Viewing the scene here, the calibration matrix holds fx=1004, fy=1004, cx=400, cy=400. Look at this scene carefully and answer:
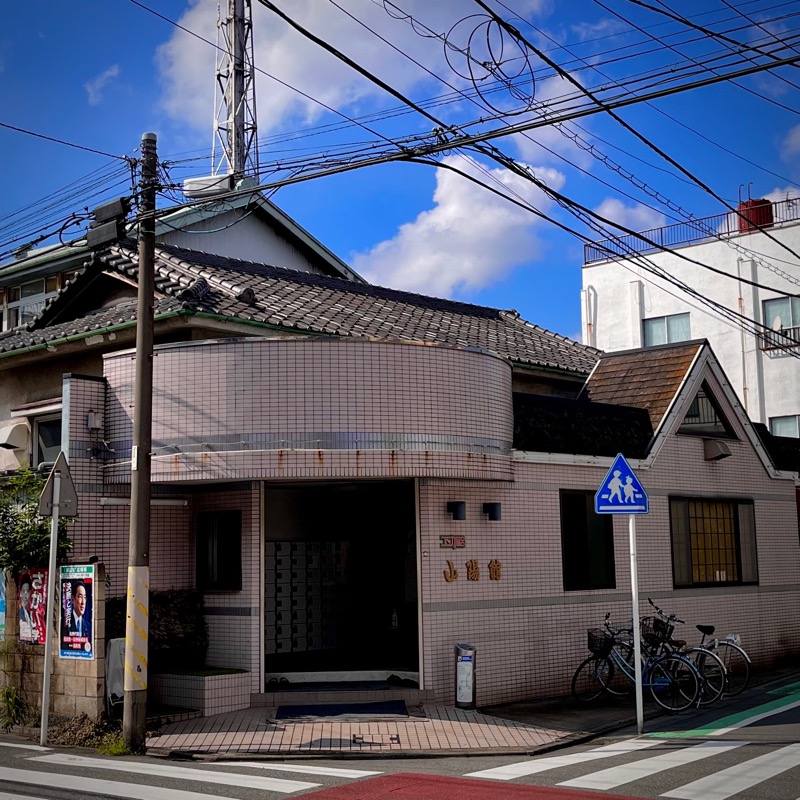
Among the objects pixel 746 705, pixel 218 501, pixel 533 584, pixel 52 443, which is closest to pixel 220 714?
pixel 218 501

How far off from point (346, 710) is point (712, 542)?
9028 mm

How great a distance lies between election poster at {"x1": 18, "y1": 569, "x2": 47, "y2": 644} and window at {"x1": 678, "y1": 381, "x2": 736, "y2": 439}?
1200cm

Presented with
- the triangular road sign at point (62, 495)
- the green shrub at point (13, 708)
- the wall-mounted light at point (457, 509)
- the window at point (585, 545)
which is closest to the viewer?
the triangular road sign at point (62, 495)

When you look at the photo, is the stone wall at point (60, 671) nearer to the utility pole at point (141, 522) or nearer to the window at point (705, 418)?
the utility pole at point (141, 522)

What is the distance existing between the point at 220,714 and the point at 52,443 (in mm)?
6567

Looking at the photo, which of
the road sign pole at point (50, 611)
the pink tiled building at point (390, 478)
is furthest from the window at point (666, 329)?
the road sign pole at point (50, 611)

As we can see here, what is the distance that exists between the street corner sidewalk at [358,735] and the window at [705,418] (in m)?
7.89

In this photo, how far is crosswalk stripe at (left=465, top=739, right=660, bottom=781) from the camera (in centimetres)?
1027

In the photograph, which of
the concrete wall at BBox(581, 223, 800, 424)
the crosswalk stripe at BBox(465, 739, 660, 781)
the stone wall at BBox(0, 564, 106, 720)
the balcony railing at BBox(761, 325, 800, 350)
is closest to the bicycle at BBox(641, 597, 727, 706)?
the crosswalk stripe at BBox(465, 739, 660, 781)

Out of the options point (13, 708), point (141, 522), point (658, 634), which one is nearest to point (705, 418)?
point (658, 634)

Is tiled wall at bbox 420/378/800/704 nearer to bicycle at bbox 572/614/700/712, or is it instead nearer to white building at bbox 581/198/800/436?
bicycle at bbox 572/614/700/712

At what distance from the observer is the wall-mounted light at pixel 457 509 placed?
15.0 meters

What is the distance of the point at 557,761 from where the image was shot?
11.1 metres

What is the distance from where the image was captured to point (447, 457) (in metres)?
14.3
